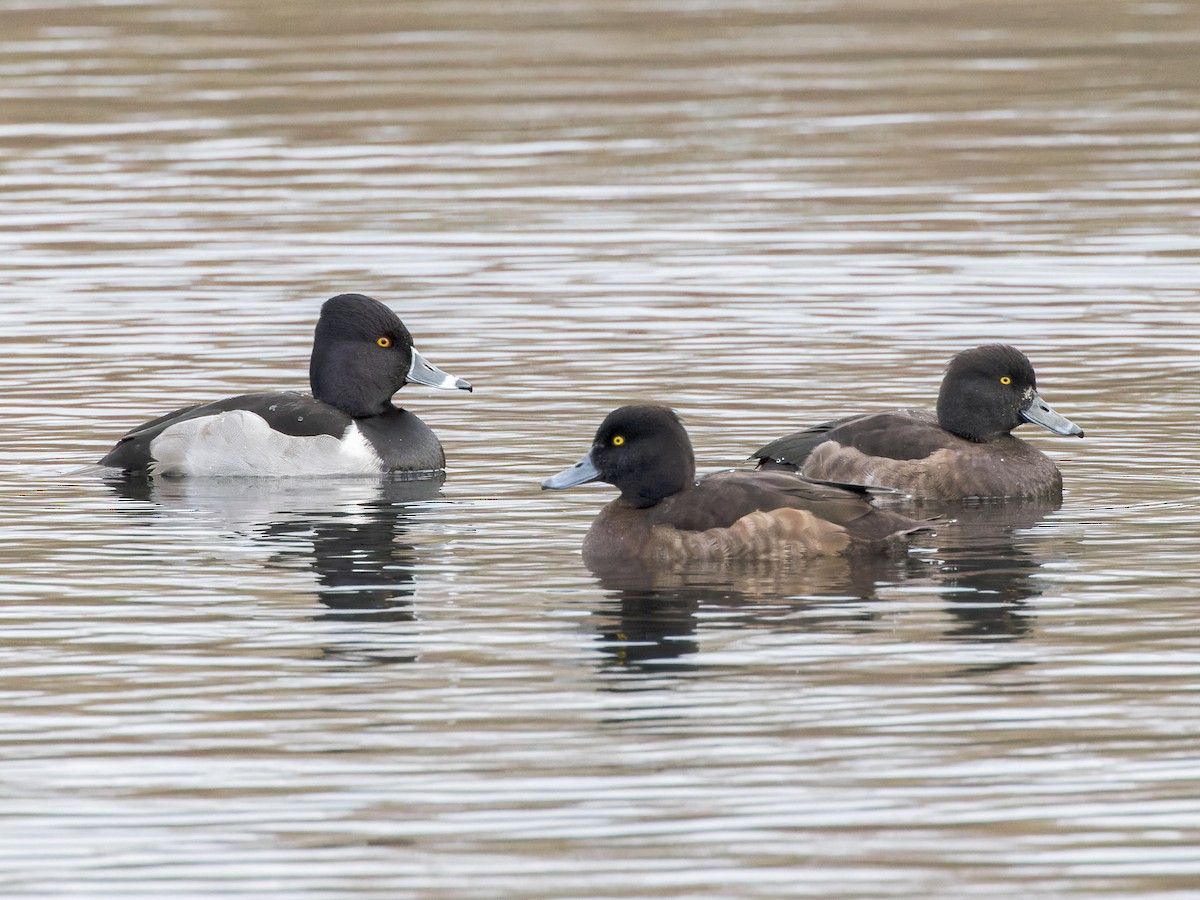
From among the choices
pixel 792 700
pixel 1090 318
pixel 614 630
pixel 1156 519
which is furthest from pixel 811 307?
pixel 792 700

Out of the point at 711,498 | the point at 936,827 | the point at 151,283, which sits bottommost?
the point at 936,827

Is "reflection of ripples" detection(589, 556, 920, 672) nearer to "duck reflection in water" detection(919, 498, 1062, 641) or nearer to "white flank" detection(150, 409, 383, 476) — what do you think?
"duck reflection in water" detection(919, 498, 1062, 641)

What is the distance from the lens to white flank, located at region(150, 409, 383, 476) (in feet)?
45.0

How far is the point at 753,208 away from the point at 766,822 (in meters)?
15.6

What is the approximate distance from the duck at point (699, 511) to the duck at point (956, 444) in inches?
59.5

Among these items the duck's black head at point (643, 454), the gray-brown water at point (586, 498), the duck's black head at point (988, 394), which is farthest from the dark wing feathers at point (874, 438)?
the duck's black head at point (643, 454)

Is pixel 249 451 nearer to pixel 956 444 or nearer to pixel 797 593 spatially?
pixel 956 444

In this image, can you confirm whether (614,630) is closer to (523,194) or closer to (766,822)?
(766,822)

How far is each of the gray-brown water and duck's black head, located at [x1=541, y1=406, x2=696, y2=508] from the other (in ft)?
1.59

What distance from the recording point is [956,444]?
1282 centimetres

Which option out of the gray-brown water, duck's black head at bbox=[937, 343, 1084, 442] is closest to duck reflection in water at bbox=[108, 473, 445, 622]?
the gray-brown water

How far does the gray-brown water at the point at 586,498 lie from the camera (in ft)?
23.8

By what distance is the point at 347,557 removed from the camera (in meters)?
11.3

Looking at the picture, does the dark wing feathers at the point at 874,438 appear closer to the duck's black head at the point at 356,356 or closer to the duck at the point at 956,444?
the duck at the point at 956,444
